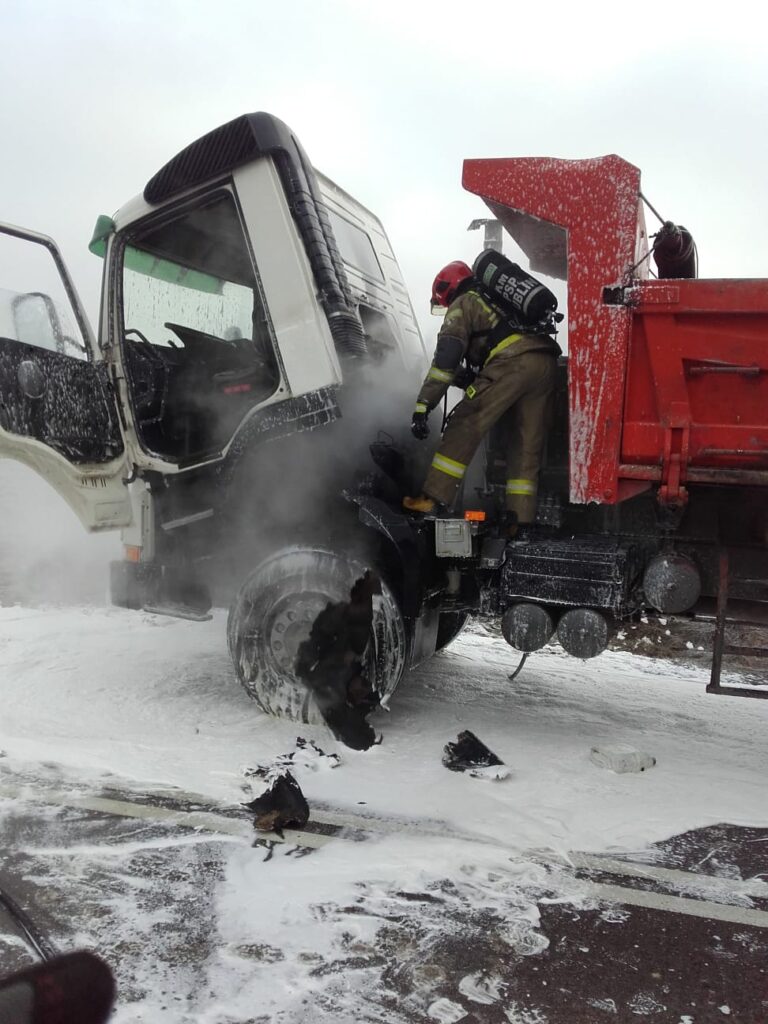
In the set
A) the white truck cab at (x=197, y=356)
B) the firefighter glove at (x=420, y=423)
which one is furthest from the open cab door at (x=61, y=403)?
the firefighter glove at (x=420, y=423)

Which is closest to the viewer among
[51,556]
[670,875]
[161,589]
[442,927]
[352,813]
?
[442,927]

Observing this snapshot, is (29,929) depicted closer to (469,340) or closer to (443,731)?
(443,731)

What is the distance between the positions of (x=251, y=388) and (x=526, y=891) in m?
2.78

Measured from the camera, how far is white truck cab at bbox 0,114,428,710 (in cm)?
383

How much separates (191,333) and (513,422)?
1.98 metres

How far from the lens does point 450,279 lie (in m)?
4.10

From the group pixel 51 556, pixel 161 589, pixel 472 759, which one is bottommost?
pixel 472 759

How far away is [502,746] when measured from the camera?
376 centimetres

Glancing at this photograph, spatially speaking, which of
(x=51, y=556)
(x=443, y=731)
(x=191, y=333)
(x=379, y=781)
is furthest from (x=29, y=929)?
(x=51, y=556)

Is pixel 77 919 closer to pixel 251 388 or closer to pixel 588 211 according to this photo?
pixel 251 388

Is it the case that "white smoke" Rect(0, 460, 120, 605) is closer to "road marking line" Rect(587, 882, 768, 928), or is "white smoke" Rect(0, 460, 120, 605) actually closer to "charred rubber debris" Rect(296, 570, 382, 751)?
"charred rubber debris" Rect(296, 570, 382, 751)

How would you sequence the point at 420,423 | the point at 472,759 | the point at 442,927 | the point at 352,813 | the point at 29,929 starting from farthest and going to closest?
the point at 420,423, the point at 472,759, the point at 352,813, the point at 442,927, the point at 29,929

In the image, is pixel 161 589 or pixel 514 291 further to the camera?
pixel 161 589

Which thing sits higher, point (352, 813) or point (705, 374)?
point (705, 374)
